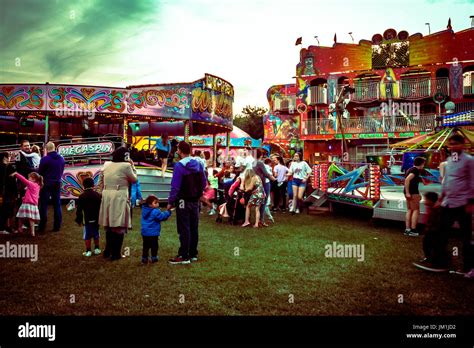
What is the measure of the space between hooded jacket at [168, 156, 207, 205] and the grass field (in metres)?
1.03

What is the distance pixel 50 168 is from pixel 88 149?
18.4 ft

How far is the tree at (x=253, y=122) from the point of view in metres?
50.2

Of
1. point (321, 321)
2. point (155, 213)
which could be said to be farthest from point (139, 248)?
point (321, 321)

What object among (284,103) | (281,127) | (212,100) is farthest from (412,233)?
(284,103)

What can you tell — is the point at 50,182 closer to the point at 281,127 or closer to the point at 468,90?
the point at 281,127

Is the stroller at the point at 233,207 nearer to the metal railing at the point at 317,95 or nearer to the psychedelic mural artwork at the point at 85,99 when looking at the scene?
the psychedelic mural artwork at the point at 85,99

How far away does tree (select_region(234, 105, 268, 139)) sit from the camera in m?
50.2

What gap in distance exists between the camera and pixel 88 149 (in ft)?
45.4

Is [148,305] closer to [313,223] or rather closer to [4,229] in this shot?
[4,229]

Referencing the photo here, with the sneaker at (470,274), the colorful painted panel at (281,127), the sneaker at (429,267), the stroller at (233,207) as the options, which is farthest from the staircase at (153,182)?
the colorful painted panel at (281,127)

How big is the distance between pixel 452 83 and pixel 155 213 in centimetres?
2465

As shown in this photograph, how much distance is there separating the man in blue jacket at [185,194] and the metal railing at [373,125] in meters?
22.0

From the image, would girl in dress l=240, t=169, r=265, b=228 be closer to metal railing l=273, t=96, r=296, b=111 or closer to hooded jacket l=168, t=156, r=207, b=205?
hooded jacket l=168, t=156, r=207, b=205

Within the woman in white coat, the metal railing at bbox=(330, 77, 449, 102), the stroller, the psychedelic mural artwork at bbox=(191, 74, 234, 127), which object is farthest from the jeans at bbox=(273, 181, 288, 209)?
the metal railing at bbox=(330, 77, 449, 102)
